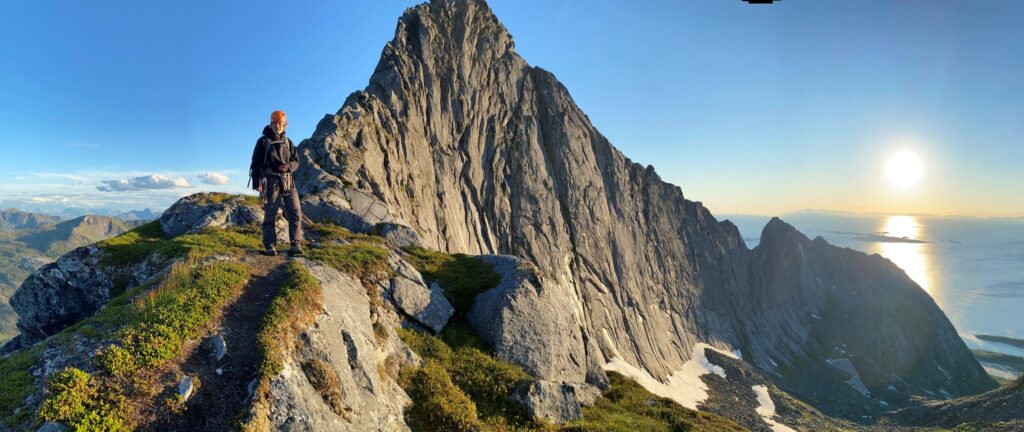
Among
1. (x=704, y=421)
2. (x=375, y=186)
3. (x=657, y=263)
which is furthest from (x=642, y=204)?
(x=704, y=421)

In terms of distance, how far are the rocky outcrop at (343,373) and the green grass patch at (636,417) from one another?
21.3 ft

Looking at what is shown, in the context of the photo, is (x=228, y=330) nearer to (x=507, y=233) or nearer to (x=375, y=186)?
(x=375, y=186)

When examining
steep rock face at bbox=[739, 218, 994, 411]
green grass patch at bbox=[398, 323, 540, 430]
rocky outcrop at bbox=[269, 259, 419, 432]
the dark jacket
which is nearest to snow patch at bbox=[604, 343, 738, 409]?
steep rock face at bbox=[739, 218, 994, 411]

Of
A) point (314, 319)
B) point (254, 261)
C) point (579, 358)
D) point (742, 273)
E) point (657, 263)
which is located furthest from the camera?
point (742, 273)

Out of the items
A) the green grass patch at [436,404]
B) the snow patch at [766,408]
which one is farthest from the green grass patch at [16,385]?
the snow patch at [766,408]

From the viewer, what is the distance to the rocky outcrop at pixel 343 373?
9789 mm

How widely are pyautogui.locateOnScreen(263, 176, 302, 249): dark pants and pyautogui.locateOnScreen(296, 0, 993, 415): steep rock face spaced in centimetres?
1497

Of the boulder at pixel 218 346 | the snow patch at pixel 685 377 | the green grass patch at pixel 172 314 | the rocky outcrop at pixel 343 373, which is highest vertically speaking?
the green grass patch at pixel 172 314

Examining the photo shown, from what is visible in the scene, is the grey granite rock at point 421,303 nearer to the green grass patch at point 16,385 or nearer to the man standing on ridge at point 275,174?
the man standing on ridge at point 275,174

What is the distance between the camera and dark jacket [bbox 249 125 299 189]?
17.3 metres

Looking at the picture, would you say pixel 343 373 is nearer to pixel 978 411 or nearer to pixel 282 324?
pixel 282 324

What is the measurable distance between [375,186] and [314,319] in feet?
133

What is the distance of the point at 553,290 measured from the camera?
77.7 ft

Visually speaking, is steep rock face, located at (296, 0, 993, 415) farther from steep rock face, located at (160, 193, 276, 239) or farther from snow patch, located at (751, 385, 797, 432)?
snow patch, located at (751, 385, 797, 432)
